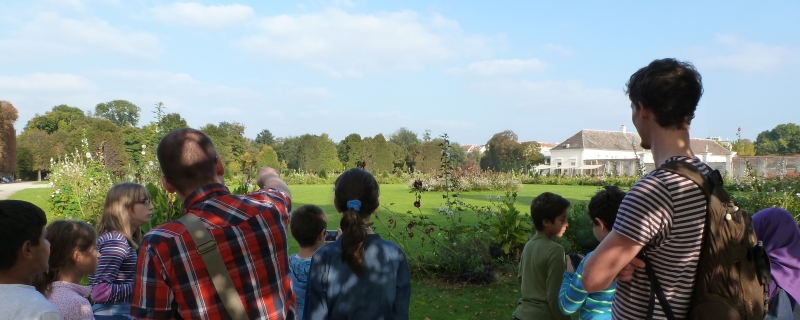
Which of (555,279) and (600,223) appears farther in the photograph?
(555,279)

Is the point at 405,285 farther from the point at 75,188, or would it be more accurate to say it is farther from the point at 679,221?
the point at 75,188

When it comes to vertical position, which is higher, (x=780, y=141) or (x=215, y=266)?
(x=780, y=141)

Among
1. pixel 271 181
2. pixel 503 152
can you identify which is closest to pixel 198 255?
pixel 271 181

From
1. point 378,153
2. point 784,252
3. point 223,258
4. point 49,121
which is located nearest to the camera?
point 223,258

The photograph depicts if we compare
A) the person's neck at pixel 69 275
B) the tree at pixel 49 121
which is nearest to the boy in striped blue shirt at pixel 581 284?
the person's neck at pixel 69 275

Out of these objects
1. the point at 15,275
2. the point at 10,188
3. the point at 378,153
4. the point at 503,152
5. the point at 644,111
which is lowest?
the point at 10,188

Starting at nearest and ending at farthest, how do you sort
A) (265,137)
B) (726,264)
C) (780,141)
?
(726,264) → (780,141) → (265,137)

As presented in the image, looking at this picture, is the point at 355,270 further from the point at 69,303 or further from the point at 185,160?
the point at 69,303

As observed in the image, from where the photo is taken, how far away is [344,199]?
2.61 m

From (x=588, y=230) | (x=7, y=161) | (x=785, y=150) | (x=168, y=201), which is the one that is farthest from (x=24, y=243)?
(x=785, y=150)

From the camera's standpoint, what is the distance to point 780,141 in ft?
246

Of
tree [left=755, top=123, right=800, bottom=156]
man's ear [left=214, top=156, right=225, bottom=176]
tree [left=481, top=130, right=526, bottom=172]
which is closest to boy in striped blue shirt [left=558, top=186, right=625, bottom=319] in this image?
man's ear [left=214, top=156, right=225, bottom=176]

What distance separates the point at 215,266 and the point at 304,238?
6.81ft

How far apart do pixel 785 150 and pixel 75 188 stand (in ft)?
282
